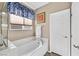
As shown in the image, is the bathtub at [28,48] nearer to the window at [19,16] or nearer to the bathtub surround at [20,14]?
the bathtub surround at [20,14]

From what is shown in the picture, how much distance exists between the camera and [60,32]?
1.50 meters

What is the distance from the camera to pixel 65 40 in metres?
1.49

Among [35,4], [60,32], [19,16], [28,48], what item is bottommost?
[28,48]

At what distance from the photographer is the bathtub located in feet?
4.84

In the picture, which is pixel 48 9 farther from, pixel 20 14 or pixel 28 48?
pixel 28 48

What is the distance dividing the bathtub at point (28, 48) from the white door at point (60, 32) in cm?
12

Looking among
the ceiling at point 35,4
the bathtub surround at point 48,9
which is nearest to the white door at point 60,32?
the bathtub surround at point 48,9

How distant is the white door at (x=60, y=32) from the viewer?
4.83 feet

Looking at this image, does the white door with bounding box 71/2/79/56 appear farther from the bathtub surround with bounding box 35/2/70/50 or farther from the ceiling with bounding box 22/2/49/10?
the ceiling with bounding box 22/2/49/10

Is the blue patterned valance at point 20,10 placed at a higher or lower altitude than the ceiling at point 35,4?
lower

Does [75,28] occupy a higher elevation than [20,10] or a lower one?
lower

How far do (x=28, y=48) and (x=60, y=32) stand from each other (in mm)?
457

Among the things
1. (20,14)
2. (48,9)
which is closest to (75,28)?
(48,9)

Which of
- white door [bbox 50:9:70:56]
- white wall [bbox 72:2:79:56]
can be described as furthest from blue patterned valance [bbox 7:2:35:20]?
white wall [bbox 72:2:79:56]
